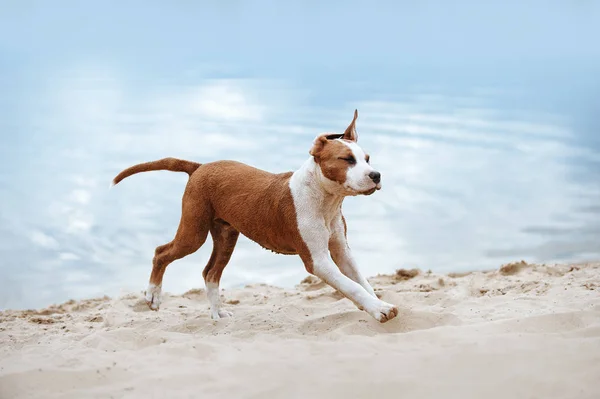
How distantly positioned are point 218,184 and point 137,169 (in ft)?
2.89

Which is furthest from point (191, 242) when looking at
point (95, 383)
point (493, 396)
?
point (493, 396)

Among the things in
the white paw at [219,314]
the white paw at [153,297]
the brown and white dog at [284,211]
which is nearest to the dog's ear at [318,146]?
the brown and white dog at [284,211]

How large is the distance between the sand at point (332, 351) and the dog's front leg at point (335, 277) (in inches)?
5.2

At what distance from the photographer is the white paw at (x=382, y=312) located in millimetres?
4855

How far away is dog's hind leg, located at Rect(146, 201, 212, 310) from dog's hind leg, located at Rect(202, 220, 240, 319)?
15cm

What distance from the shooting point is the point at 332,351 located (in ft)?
13.6

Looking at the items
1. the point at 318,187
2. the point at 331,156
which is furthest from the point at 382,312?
the point at 331,156

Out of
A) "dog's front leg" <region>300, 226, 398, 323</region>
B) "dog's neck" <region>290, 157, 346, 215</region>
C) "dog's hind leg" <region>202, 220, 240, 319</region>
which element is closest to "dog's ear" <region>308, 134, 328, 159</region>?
"dog's neck" <region>290, 157, 346, 215</region>

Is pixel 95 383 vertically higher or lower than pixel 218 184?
lower

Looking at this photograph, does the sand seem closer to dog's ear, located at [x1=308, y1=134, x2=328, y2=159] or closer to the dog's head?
the dog's head

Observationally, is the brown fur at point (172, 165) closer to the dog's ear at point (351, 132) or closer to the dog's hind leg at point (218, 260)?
the dog's hind leg at point (218, 260)

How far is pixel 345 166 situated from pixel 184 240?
1.59m

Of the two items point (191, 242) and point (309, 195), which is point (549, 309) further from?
point (191, 242)

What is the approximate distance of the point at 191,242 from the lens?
19.0 feet
